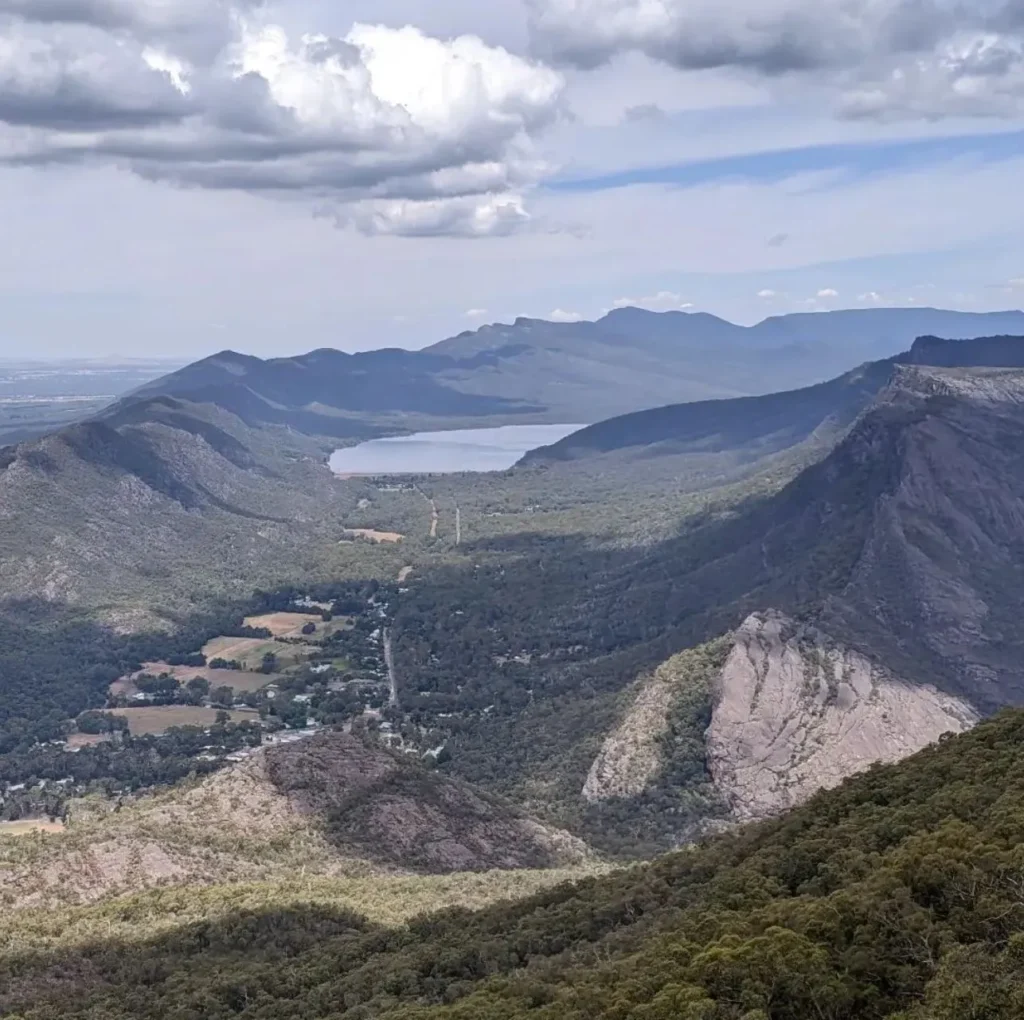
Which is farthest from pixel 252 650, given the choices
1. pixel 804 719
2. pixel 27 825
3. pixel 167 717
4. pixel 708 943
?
pixel 708 943

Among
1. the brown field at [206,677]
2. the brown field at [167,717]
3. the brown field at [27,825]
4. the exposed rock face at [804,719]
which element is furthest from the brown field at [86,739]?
the exposed rock face at [804,719]

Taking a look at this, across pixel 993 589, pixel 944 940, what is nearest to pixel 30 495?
pixel 993 589

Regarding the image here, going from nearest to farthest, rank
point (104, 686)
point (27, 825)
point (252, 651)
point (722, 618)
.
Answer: point (27, 825) → point (722, 618) → point (104, 686) → point (252, 651)

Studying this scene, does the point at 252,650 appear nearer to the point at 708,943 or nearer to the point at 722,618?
the point at 722,618

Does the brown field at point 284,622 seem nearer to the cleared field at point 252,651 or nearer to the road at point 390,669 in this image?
the cleared field at point 252,651

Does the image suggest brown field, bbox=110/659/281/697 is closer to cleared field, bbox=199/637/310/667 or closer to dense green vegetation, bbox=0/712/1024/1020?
cleared field, bbox=199/637/310/667
